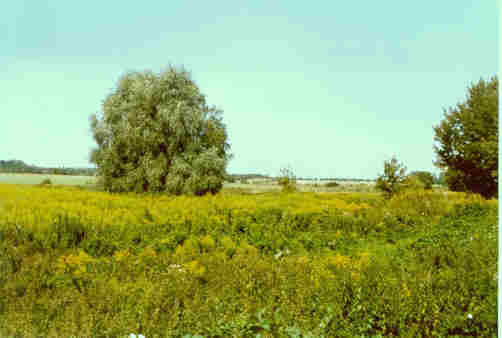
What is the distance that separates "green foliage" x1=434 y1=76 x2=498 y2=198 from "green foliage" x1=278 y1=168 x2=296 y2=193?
9.76ft

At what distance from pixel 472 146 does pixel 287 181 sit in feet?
13.9

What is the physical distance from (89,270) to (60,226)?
3.60 feet

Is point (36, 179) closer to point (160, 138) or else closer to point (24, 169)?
A: point (24, 169)

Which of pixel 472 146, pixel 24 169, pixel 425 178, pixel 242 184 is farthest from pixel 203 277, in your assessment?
pixel 425 178

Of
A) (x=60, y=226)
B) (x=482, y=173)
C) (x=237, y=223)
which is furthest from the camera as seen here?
(x=482, y=173)

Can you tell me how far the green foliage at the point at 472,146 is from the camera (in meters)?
6.42

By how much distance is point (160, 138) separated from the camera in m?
8.71

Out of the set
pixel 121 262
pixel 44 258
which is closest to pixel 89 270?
pixel 121 262

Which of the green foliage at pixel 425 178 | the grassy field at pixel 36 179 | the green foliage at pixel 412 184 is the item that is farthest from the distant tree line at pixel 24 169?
the green foliage at pixel 425 178

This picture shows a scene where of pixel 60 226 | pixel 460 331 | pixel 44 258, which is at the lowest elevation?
pixel 460 331

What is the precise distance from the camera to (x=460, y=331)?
100 inches

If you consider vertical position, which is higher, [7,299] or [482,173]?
[482,173]

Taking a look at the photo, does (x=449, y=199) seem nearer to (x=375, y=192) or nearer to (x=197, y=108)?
(x=375, y=192)

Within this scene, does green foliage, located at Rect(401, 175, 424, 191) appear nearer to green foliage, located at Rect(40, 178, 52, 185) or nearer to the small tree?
the small tree
